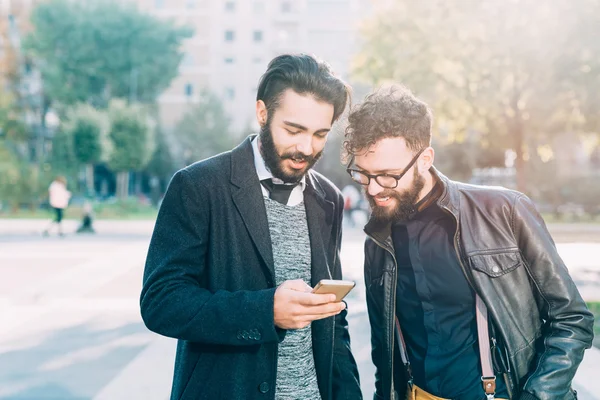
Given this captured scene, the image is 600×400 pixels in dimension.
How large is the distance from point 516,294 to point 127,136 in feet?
106

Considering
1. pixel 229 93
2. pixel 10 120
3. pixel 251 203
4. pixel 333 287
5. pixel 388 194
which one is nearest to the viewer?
pixel 333 287

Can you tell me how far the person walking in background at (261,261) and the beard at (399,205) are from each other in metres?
0.20

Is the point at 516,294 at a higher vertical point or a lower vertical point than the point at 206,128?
lower

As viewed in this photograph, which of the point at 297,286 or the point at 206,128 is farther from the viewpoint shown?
the point at 206,128

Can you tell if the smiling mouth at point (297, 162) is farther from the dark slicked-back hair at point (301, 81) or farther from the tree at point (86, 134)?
the tree at point (86, 134)

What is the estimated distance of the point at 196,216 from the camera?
86.8 inches

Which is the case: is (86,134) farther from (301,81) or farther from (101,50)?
(301,81)

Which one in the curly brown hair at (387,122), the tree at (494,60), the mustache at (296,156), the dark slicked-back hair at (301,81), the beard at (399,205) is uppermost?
the tree at (494,60)

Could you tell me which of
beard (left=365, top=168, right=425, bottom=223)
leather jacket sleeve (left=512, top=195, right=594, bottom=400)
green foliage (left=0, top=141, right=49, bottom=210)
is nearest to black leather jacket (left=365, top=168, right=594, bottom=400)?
leather jacket sleeve (left=512, top=195, right=594, bottom=400)

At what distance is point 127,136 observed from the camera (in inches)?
1287

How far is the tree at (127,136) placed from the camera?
3262 cm

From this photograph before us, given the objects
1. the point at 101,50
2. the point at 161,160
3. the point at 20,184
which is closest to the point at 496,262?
the point at 20,184

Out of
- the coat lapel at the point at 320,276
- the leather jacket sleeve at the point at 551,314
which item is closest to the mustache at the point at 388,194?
the coat lapel at the point at 320,276

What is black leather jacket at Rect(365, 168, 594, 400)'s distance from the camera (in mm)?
2297
